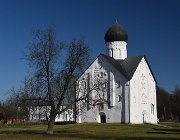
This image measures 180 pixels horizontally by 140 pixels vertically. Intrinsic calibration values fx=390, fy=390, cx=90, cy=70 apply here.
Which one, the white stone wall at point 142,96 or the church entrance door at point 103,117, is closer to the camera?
the white stone wall at point 142,96

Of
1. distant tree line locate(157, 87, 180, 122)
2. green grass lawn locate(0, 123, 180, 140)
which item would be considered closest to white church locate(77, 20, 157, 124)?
green grass lawn locate(0, 123, 180, 140)

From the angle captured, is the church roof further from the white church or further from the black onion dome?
the black onion dome

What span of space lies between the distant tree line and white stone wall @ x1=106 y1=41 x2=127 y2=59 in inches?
1652

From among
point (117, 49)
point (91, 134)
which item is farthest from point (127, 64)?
point (91, 134)

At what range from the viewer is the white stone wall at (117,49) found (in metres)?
73.2

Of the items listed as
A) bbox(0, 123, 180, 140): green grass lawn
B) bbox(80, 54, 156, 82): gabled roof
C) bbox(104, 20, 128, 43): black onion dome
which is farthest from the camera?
bbox(104, 20, 128, 43): black onion dome

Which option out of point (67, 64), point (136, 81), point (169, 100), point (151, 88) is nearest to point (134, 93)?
point (136, 81)

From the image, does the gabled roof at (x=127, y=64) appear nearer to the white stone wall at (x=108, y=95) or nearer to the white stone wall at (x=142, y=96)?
the white stone wall at (x=108, y=95)

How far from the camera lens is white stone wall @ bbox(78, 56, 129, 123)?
67.2 m

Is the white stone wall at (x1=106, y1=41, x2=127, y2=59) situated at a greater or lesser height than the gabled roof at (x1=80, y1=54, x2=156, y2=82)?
greater

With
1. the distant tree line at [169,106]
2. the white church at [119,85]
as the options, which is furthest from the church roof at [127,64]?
the distant tree line at [169,106]

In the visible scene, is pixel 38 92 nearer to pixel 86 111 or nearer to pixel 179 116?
pixel 86 111

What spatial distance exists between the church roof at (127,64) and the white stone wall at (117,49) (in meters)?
1.37

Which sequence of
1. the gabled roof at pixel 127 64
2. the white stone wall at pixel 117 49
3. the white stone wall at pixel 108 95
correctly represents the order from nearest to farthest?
the white stone wall at pixel 108 95, the gabled roof at pixel 127 64, the white stone wall at pixel 117 49
